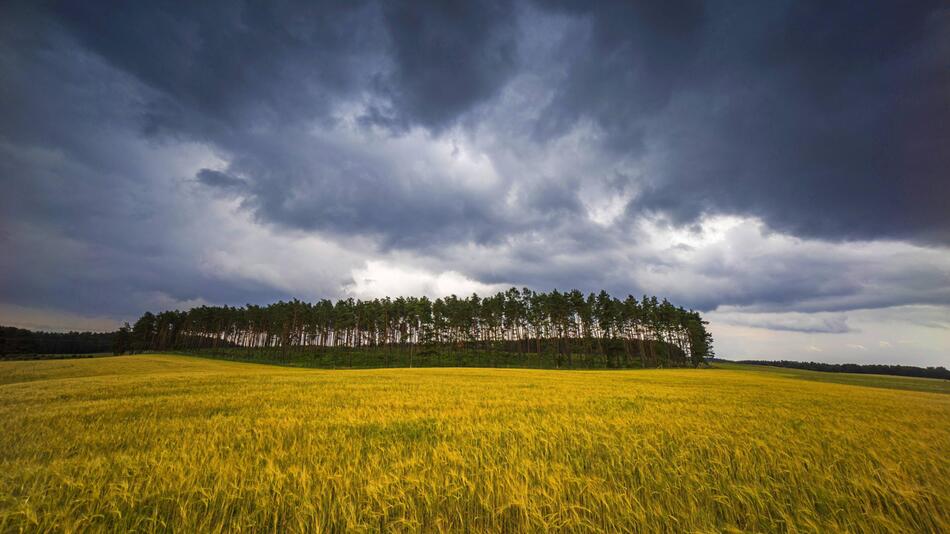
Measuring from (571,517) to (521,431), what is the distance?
3.47m

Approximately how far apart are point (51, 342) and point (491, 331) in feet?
659

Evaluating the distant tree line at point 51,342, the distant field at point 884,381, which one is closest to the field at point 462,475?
the distant field at point 884,381

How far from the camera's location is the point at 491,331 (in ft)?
301

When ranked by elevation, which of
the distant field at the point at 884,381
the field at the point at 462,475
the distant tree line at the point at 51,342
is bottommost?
the distant tree line at the point at 51,342

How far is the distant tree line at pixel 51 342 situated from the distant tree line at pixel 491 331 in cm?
2301

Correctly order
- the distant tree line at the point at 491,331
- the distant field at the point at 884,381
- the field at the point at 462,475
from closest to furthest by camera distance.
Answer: the field at the point at 462,475 → the distant field at the point at 884,381 → the distant tree line at the point at 491,331

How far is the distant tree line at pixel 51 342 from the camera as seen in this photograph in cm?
9564

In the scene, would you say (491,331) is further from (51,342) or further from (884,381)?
(51,342)

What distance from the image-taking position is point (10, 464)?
4594mm

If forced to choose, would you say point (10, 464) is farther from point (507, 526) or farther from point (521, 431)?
point (521, 431)

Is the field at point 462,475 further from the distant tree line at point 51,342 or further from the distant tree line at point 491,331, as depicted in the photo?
the distant tree line at point 51,342

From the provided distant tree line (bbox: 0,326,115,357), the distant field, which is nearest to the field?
the distant field

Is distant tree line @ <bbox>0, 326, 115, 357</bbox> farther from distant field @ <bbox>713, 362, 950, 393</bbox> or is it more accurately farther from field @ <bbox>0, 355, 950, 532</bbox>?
distant field @ <bbox>713, 362, 950, 393</bbox>

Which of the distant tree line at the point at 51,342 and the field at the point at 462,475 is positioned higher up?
the field at the point at 462,475
